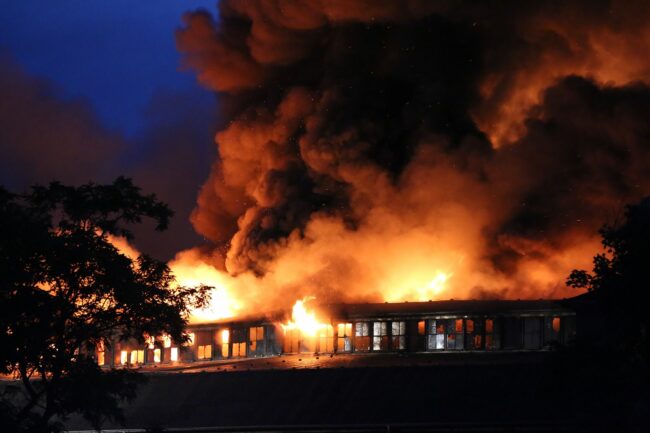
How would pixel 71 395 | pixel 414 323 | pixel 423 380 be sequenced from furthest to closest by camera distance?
pixel 414 323, pixel 423 380, pixel 71 395

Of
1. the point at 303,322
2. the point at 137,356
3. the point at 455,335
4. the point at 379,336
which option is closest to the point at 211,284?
the point at 137,356

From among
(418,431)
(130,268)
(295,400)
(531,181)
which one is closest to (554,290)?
A: (531,181)

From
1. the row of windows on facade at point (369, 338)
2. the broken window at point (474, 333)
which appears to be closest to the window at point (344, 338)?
the row of windows on facade at point (369, 338)

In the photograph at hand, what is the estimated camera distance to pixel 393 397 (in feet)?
232

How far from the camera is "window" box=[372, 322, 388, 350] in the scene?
87.8 m

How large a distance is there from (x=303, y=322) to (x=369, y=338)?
6194 mm

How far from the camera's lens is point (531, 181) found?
9381 centimetres

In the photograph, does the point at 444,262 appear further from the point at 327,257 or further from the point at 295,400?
the point at 295,400

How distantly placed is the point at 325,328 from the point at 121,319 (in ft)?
97.6

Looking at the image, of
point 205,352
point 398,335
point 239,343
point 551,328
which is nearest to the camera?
point 551,328

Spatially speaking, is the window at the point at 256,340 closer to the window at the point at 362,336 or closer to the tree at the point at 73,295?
the window at the point at 362,336

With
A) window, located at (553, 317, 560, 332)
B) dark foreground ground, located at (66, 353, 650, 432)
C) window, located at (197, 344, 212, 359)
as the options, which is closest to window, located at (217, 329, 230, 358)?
window, located at (197, 344, 212, 359)

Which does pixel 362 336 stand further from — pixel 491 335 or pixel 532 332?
pixel 532 332

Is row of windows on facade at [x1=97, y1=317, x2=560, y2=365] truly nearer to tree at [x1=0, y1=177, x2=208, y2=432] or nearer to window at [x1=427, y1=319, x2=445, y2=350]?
window at [x1=427, y1=319, x2=445, y2=350]
